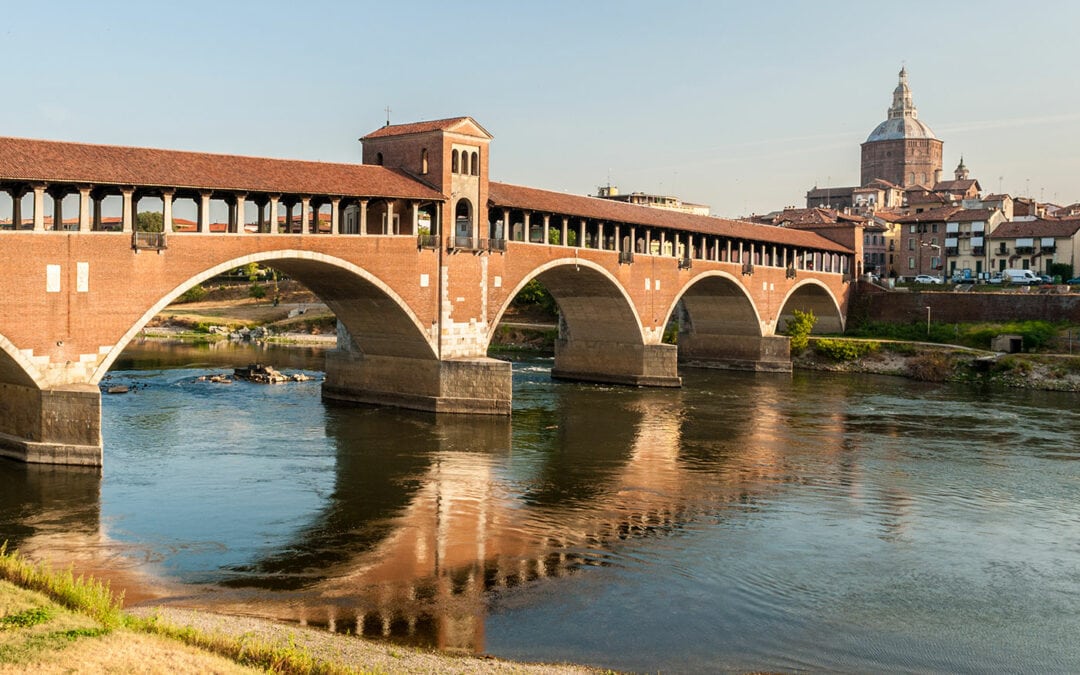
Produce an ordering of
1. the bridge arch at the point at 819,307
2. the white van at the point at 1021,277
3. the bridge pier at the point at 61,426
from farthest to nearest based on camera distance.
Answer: the bridge arch at the point at 819,307 → the white van at the point at 1021,277 → the bridge pier at the point at 61,426

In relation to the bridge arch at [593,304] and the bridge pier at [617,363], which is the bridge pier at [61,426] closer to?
the bridge arch at [593,304]

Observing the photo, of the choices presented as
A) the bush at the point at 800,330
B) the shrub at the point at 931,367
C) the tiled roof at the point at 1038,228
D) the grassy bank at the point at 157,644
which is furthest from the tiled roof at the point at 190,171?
the tiled roof at the point at 1038,228

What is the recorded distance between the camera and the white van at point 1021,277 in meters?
77.8

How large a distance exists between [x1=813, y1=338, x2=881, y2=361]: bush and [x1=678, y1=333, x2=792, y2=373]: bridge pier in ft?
7.80

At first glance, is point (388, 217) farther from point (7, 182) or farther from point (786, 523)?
point (786, 523)

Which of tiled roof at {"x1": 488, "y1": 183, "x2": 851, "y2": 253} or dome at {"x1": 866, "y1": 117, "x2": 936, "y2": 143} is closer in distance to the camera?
tiled roof at {"x1": 488, "y1": 183, "x2": 851, "y2": 253}

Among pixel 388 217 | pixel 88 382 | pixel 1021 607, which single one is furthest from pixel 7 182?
pixel 1021 607

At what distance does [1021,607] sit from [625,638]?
8387 millimetres

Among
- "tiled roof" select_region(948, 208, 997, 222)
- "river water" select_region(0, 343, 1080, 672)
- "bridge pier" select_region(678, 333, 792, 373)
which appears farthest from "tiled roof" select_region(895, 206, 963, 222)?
"river water" select_region(0, 343, 1080, 672)

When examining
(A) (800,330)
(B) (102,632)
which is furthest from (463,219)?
(A) (800,330)

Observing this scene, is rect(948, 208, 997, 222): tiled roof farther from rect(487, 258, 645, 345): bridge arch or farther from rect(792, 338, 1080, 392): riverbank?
rect(487, 258, 645, 345): bridge arch

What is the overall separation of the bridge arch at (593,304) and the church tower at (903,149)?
10409 centimetres

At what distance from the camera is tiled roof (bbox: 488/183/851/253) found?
46.8 m

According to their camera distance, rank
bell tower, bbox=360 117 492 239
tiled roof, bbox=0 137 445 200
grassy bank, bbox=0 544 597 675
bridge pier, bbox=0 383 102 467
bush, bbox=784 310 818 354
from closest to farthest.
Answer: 1. grassy bank, bbox=0 544 597 675
2. bridge pier, bbox=0 383 102 467
3. tiled roof, bbox=0 137 445 200
4. bell tower, bbox=360 117 492 239
5. bush, bbox=784 310 818 354
